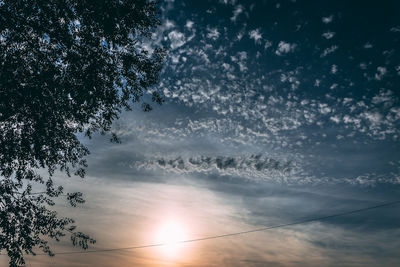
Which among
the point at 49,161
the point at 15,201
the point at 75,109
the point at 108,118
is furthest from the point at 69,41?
the point at 15,201

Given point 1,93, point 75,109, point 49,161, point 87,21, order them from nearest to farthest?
point 1,93, point 87,21, point 75,109, point 49,161

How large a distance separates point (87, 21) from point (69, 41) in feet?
3.06

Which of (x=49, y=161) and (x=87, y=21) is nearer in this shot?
(x=87, y=21)

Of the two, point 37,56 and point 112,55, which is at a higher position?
point 112,55

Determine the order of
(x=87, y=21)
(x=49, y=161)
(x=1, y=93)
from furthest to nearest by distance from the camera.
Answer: (x=49, y=161) → (x=87, y=21) → (x=1, y=93)

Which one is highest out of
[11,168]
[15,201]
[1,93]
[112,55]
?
[112,55]

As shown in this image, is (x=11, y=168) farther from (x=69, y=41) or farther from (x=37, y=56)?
(x=69, y=41)

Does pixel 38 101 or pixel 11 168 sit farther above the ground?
pixel 38 101

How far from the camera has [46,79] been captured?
26.2ft

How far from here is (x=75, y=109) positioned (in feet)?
29.2

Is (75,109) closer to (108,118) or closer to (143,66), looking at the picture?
(108,118)

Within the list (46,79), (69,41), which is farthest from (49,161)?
(69,41)

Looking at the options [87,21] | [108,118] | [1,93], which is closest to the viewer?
[1,93]

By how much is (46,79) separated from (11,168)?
14.1 ft
